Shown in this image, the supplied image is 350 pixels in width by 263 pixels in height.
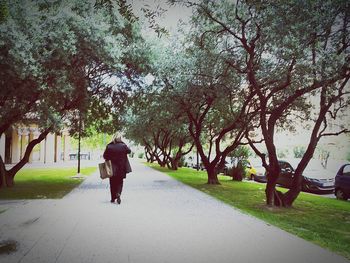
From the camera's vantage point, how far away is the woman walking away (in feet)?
32.9

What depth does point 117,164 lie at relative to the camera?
1009cm

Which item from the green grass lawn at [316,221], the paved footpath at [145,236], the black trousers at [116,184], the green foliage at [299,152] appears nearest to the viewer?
the paved footpath at [145,236]

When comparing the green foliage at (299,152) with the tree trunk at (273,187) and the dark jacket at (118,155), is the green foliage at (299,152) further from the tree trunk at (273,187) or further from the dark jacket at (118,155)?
the dark jacket at (118,155)

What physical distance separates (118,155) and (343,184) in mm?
10039

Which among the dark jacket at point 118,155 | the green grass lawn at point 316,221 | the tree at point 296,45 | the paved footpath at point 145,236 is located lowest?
the green grass lawn at point 316,221

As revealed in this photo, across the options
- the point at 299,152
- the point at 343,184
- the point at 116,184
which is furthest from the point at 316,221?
the point at 299,152

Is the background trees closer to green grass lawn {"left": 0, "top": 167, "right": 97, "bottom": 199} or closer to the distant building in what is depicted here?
green grass lawn {"left": 0, "top": 167, "right": 97, "bottom": 199}

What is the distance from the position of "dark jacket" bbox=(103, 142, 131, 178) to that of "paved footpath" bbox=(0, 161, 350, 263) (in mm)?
1076

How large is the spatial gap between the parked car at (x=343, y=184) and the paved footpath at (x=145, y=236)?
7.65 m

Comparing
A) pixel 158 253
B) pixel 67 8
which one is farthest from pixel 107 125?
pixel 158 253

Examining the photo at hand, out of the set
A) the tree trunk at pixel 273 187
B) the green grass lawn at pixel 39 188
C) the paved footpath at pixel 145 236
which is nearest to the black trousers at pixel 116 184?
the paved footpath at pixel 145 236

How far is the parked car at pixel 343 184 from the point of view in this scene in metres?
14.6

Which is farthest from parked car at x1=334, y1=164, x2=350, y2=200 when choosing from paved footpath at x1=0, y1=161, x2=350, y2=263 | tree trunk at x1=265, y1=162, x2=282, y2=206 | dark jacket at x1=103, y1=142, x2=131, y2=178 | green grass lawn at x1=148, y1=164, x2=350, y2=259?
dark jacket at x1=103, y1=142, x2=131, y2=178

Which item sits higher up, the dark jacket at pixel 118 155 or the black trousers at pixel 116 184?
the dark jacket at pixel 118 155
